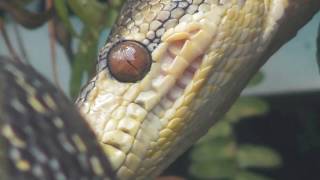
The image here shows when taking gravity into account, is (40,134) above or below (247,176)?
above

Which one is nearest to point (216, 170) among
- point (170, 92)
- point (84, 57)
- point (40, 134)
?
point (84, 57)

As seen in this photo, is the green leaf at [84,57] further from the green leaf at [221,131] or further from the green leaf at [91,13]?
the green leaf at [221,131]

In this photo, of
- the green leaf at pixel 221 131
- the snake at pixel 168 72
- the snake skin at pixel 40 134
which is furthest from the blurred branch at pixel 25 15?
the snake skin at pixel 40 134

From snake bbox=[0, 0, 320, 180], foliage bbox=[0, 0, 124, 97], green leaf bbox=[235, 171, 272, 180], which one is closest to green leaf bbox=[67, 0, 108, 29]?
foliage bbox=[0, 0, 124, 97]

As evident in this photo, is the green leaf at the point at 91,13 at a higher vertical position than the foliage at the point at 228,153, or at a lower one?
higher

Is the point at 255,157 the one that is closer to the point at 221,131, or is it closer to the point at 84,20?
the point at 221,131

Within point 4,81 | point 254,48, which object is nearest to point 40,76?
point 4,81

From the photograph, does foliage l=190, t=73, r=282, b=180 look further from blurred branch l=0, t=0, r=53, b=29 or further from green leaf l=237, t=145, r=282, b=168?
blurred branch l=0, t=0, r=53, b=29
